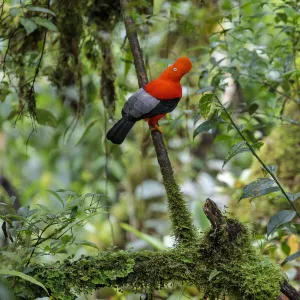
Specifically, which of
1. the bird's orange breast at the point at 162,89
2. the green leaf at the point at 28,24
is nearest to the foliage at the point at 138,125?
the green leaf at the point at 28,24

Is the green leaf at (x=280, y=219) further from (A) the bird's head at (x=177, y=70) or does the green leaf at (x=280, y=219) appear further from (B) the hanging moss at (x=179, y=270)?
(A) the bird's head at (x=177, y=70)

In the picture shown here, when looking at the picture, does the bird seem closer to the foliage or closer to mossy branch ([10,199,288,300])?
the foliage

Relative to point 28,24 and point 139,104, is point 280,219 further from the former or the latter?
point 28,24

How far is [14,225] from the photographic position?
158 cm

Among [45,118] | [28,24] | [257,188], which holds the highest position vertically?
[28,24]

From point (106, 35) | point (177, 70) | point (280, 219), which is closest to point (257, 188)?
point (280, 219)

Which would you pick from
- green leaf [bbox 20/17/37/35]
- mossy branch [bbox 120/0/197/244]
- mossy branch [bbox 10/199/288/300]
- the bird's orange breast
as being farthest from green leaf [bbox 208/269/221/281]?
green leaf [bbox 20/17/37/35]

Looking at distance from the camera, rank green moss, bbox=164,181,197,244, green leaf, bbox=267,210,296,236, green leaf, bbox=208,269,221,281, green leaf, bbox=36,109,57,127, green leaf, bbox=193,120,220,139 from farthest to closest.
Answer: green leaf, bbox=36,109,57,127 < green leaf, bbox=193,120,220,139 < green moss, bbox=164,181,197,244 < green leaf, bbox=267,210,296,236 < green leaf, bbox=208,269,221,281

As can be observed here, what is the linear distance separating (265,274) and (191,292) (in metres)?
1.81

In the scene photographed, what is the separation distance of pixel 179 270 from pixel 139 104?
2.16ft

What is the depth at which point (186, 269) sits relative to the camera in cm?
162

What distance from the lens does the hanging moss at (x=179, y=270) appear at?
158 centimetres

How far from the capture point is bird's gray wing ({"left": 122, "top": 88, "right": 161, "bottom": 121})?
1.96 meters

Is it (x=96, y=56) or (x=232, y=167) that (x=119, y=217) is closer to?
(x=232, y=167)
